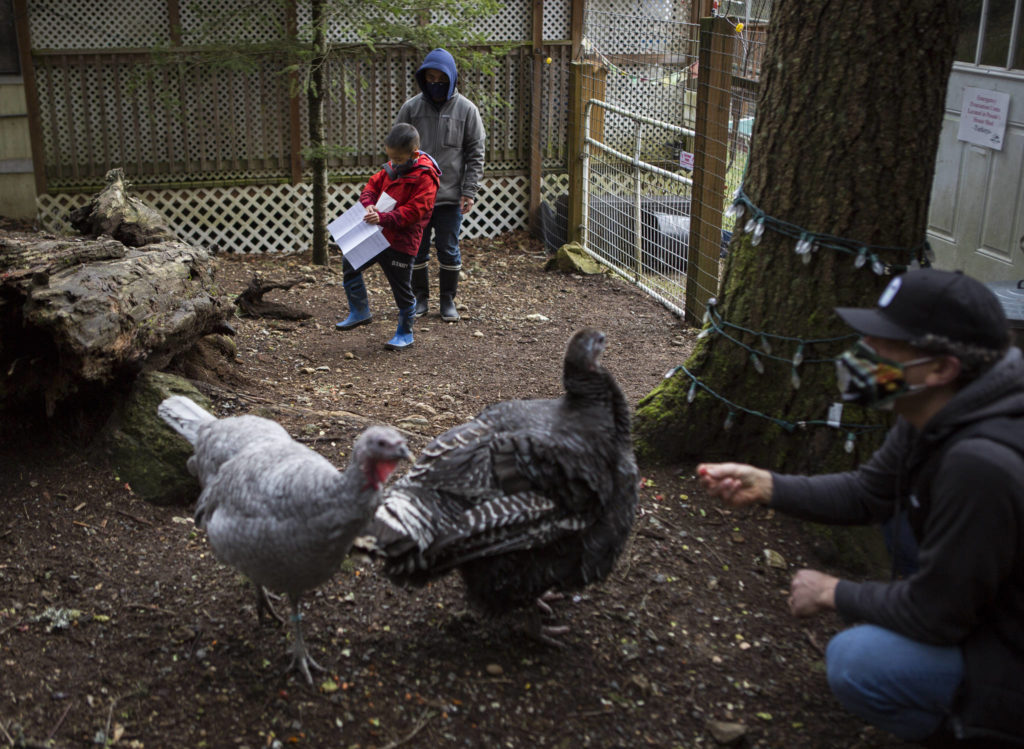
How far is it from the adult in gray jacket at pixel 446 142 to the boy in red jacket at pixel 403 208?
2.11 feet

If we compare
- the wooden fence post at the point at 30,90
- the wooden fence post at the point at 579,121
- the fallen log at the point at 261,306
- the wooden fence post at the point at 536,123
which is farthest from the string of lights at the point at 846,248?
the wooden fence post at the point at 30,90

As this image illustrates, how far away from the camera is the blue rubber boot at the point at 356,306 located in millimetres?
7598

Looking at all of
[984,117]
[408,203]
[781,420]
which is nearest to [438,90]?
[408,203]

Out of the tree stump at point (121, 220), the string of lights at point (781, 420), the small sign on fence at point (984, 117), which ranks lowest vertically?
the string of lights at point (781, 420)

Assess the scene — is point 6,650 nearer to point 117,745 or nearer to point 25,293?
point 117,745

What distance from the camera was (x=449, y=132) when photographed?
784cm

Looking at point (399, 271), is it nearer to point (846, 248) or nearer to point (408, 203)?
point (408, 203)

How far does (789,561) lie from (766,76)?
215 cm

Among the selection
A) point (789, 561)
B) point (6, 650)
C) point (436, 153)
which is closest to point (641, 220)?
point (436, 153)

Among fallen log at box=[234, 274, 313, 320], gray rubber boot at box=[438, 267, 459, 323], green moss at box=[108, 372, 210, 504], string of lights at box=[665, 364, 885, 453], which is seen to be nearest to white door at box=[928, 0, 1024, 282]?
string of lights at box=[665, 364, 885, 453]

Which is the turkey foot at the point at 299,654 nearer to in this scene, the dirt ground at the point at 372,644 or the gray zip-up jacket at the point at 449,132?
the dirt ground at the point at 372,644

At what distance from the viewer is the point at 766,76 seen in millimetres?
4039

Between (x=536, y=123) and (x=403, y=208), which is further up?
(x=536, y=123)

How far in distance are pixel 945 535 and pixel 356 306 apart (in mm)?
6007
